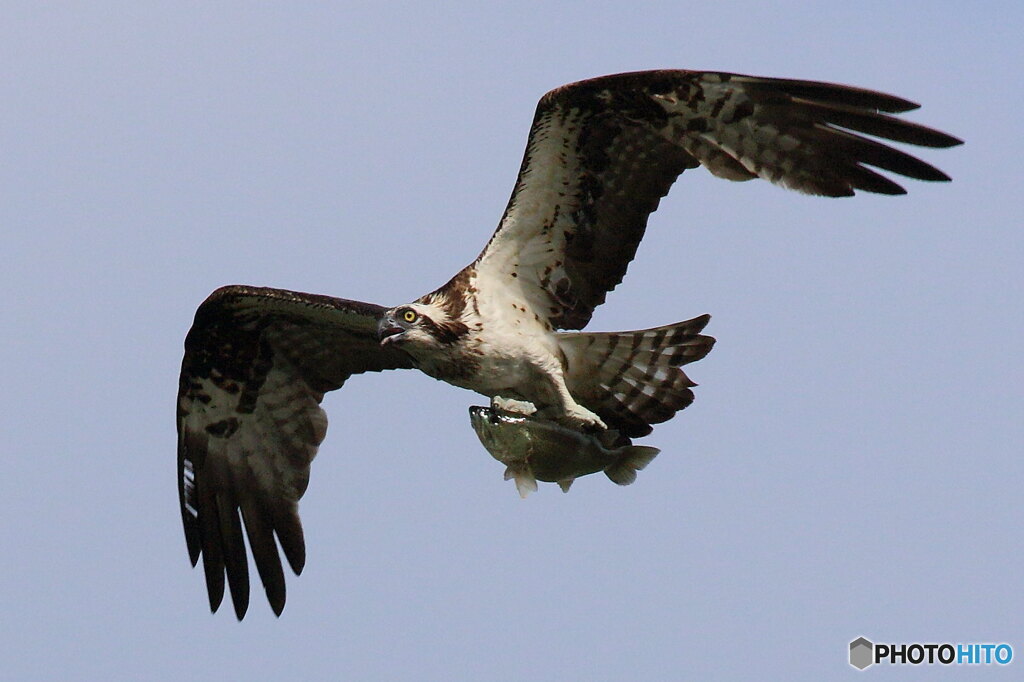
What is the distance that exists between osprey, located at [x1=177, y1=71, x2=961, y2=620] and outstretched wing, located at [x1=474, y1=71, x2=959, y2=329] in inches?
0.4

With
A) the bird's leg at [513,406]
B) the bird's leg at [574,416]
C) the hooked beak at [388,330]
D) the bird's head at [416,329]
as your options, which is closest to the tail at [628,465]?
the bird's leg at [574,416]

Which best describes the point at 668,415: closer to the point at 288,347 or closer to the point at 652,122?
the point at 652,122

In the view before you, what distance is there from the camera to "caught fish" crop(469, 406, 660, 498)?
9.73m

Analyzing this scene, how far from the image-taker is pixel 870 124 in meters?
9.11

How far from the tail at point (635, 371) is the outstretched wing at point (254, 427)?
158 cm

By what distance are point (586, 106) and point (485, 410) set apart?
1.98 metres

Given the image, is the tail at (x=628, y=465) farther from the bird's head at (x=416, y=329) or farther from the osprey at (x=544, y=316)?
the bird's head at (x=416, y=329)

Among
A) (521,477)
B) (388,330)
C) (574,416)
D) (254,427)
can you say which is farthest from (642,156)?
(254,427)

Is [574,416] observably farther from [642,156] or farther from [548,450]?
[642,156]

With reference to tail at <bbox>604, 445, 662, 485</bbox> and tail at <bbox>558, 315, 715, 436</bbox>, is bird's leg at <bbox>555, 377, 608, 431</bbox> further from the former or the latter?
tail at <bbox>558, 315, 715, 436</bbox>

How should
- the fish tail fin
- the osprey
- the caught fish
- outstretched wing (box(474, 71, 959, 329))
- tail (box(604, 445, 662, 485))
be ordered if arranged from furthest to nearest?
tail (box(604, 445, 662, 485)), the fish tail fin, the caught fish, the osprey, outstretched wing (box(474, 71, 959, 329))

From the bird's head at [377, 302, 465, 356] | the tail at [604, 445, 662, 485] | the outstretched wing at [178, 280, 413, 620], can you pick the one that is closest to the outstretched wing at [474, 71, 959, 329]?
the bird's head at [377, 302, 465, 356]

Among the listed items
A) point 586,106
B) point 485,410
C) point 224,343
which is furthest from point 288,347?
point 586,106

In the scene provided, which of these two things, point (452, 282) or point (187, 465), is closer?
point (452, 282)
